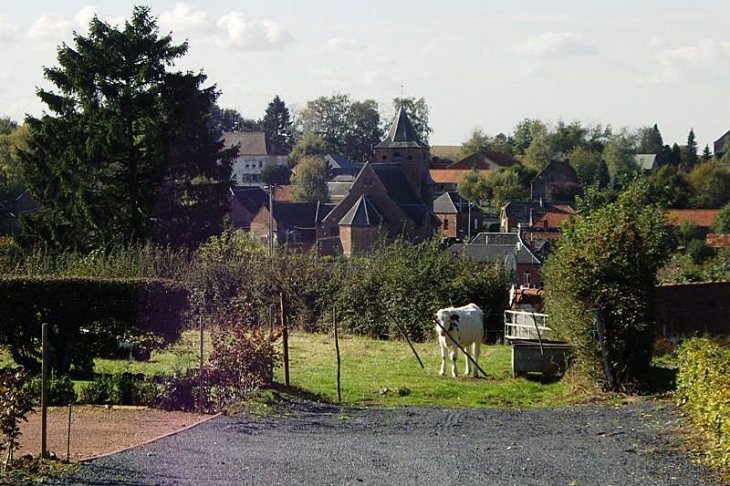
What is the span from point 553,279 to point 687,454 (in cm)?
845

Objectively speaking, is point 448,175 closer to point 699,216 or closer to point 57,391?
point 699,216

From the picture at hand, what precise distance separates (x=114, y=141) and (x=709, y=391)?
3233 centimetres

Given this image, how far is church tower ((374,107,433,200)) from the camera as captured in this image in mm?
97250

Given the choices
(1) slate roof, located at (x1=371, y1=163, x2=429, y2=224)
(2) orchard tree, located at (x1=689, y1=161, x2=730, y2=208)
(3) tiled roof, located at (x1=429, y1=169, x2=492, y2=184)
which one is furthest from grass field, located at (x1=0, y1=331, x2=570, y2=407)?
(3) tiled roof, located at (x1=429, y1=169, x2=492, y2=184)

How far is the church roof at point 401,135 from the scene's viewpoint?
326 feet

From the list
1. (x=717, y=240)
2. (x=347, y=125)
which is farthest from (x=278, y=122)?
(x=717, y=240)

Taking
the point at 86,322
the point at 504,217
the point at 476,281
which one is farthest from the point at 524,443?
the point at 504,217

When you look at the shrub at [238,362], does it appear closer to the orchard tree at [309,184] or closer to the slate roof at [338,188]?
the orchard tree at [309,184]

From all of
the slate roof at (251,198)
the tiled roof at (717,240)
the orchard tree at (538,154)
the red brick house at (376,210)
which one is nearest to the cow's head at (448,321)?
the tiled roof at (717,240)

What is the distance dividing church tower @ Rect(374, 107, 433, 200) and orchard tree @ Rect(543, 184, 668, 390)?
7506 centimetres

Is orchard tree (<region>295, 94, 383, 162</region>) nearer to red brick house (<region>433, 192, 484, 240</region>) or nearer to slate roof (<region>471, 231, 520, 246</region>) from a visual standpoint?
red brick house (<region>433, 192, 484, 240</region>)

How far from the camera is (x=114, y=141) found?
41.2 meters

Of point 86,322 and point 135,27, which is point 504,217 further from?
point 86,322

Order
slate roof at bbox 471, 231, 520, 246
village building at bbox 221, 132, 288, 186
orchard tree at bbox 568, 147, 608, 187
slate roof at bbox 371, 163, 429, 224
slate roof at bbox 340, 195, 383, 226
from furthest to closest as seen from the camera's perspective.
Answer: village building at bbox 221, 132, 288, 186, orchard tree at bbox 568, 147, 608, 187, slate roof at bbox 371, 163, 429, 224, slate roof at bbox 340, 195, 383, 226, slate roof at bbox 471, 231, 520, 246
